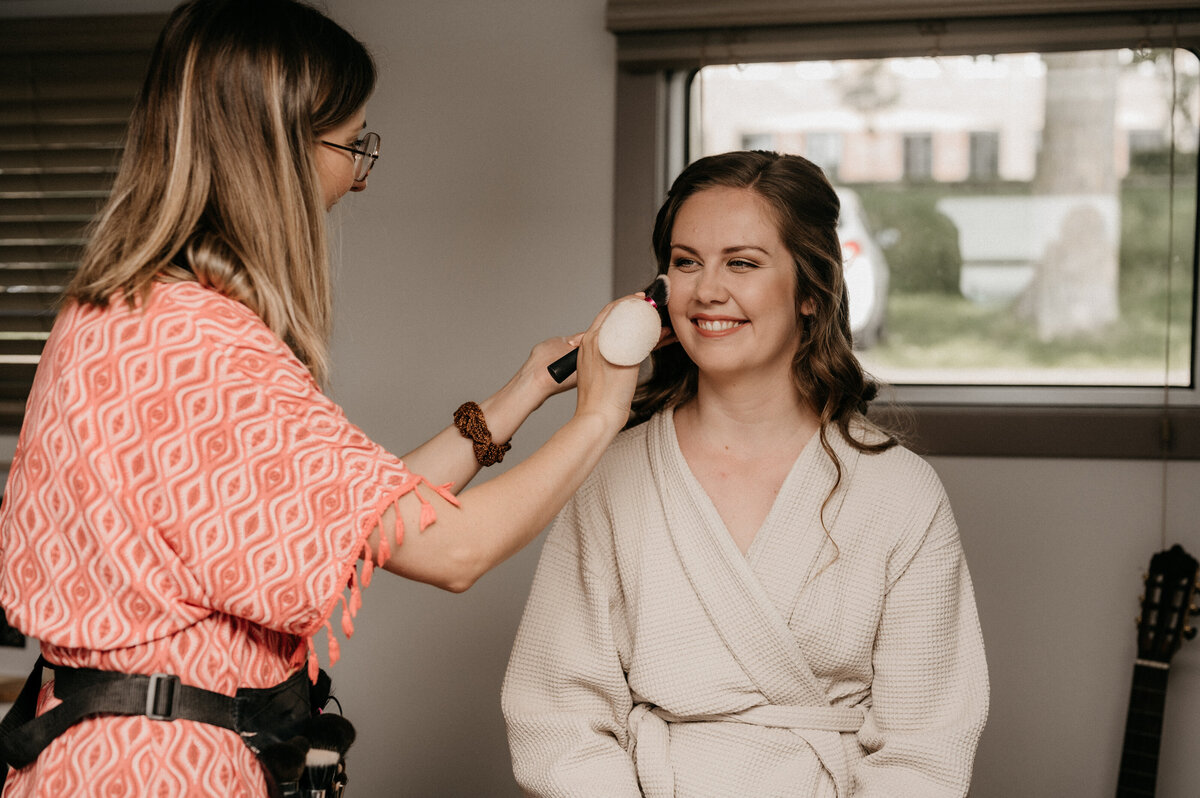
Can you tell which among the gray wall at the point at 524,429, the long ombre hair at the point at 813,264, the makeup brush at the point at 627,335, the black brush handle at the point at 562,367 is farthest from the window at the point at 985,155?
the black brush handle at the point at 562,367

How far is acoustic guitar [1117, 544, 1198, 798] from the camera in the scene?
82.0 inches

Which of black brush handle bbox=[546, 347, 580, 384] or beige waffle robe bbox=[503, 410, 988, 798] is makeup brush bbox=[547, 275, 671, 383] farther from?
beige waffle robe bbox=[503, 410, 988, 798]

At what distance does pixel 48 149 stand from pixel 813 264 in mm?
2032

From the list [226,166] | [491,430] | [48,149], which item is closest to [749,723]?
[491,430]

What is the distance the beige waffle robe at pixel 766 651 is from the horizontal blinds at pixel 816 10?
108 centimetres

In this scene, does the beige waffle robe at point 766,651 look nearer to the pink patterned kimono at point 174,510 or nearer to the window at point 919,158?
the pink patterned kimono at point 174,510

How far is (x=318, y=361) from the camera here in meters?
1.10

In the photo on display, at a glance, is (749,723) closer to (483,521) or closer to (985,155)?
(483,521)

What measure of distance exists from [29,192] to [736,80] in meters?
1.80

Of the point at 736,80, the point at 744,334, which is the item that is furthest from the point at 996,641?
the point at 736,80

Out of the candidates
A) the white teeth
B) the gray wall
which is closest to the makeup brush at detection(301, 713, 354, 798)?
the white teeth

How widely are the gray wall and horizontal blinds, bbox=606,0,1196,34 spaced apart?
A: 159mm

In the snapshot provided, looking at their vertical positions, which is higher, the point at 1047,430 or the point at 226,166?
the point at 226,166

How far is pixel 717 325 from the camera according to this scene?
5.32 ft
